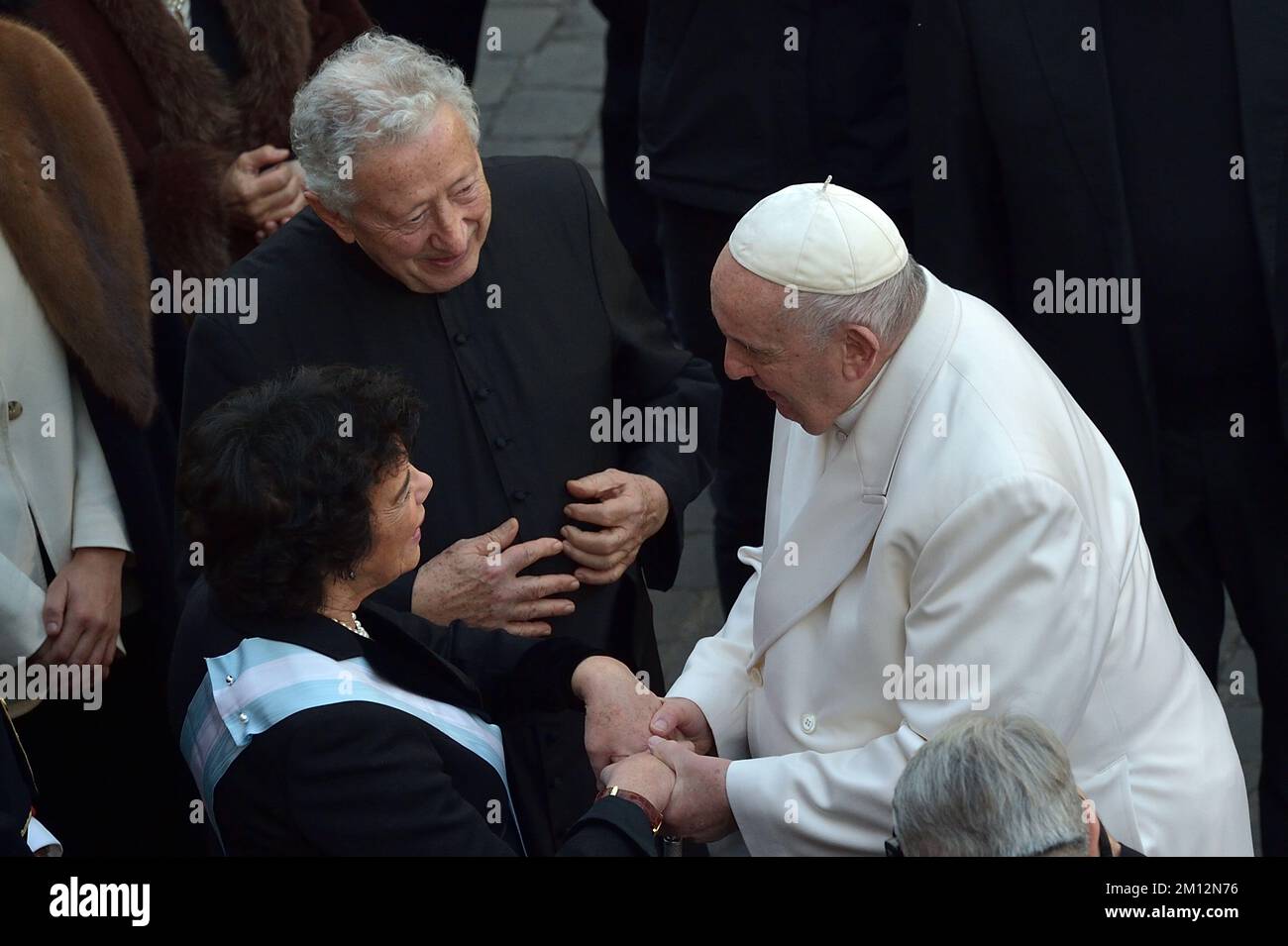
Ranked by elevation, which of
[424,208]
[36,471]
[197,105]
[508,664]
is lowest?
[508,664]

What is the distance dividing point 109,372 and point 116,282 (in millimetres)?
190

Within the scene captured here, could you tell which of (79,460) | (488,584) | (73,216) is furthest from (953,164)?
(79,460)

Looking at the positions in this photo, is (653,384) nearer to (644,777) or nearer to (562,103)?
(644,777)

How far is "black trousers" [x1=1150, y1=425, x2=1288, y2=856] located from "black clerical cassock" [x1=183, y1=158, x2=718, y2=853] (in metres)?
1.08

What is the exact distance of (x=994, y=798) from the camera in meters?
2.02

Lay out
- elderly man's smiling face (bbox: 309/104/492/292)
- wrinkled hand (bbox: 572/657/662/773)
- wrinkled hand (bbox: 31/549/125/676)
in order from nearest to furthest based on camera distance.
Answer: wrinkled hand (bbox: 572/657/662/773) < elderly man's smiling face (bbox: 309/104/492/292) < wrinkled hand (bbox: 31/549/125/676)

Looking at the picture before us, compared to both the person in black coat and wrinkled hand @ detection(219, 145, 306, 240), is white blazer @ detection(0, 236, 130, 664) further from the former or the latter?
the person in black coat

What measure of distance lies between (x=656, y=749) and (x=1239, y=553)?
1.48 metres

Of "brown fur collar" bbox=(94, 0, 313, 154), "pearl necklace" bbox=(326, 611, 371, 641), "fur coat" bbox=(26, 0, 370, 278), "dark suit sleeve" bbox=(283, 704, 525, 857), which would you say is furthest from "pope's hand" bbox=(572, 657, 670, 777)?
"brown fur collar" bbox=(94, 0, 313, 154)

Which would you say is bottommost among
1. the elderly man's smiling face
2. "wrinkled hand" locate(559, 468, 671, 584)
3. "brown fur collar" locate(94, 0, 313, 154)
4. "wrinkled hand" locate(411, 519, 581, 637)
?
"wrinkled hand" locate(411, 519, 581, 637)

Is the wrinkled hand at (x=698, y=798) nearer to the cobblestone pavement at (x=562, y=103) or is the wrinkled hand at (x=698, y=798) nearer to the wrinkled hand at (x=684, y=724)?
the wrinkled hand at (x=684, y=724)

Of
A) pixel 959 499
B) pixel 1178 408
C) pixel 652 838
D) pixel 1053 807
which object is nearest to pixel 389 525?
pixel 652 838

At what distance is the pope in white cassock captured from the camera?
2.53 metres
